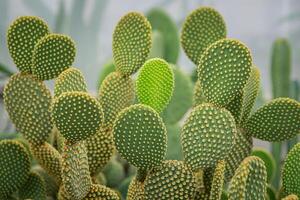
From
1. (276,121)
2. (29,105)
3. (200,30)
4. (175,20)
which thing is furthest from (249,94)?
Result: (175,20)

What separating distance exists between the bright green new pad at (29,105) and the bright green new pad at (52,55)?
0.10 feet

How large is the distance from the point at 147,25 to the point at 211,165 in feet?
0.92

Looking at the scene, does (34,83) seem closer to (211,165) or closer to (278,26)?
(211,165)

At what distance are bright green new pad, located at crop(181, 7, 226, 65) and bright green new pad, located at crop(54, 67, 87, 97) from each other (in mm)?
249

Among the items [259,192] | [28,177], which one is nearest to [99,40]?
[28,177]

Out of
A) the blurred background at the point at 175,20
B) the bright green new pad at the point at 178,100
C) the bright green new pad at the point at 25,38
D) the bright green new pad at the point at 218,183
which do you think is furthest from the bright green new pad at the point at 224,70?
the blurred background at the point at 175,20

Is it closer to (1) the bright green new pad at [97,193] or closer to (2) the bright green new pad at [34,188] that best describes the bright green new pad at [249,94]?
(1) the bright green new pad at [97,193]

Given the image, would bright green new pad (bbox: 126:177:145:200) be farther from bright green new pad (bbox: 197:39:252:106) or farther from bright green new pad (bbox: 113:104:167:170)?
bright green new pad (bbox: 197:39:252:106)

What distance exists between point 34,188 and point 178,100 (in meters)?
0.55

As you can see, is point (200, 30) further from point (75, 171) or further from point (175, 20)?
point (175, 20)

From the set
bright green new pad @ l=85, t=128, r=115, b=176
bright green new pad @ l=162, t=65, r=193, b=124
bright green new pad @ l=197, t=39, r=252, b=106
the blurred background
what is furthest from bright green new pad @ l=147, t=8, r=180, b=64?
the blurred background

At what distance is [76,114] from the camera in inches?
30.7

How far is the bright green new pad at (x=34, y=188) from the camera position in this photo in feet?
3.35

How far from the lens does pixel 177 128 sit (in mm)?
1464
